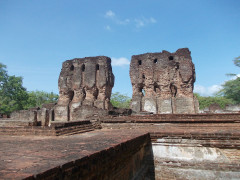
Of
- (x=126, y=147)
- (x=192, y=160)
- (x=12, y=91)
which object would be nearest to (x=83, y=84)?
(x=12, y=91)

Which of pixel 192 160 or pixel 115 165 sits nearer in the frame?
pixel 115 165

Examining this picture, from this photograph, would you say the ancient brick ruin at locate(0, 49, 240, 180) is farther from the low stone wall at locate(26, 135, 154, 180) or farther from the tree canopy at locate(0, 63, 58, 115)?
the tree canopy at locate(0, 63, 58, 115)

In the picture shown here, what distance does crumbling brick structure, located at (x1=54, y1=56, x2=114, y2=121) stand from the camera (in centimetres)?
2002

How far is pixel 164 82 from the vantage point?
18.6m

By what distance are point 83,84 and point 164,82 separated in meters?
8.64

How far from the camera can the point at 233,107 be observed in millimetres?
19953

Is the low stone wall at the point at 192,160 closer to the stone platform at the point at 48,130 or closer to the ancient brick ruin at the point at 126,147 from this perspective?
the ancient brick ruin at the point at 126,147

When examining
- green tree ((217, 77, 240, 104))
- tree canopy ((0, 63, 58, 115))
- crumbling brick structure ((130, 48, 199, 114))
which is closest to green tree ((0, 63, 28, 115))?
tree canopy ((0, 63, 58, 115))

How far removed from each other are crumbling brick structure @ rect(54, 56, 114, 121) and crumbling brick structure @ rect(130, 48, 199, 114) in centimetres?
289

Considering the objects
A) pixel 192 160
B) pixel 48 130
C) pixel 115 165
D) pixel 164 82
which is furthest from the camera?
pixel 164 82

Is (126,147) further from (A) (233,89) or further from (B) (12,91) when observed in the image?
(B) (12,91)

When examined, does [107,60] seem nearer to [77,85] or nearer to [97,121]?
[77,85]

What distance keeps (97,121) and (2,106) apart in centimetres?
2191

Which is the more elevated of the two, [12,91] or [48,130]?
[12,91]
